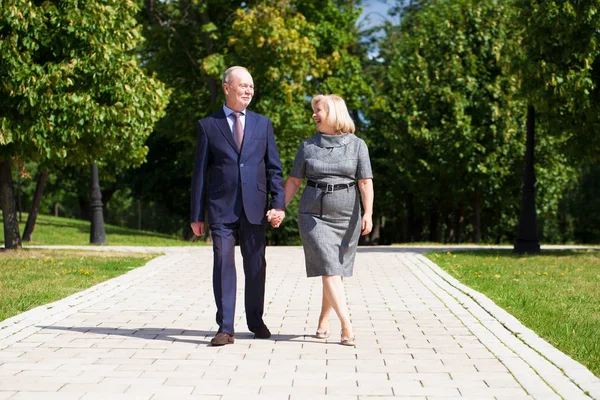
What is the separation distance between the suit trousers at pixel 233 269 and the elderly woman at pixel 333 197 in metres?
0.26

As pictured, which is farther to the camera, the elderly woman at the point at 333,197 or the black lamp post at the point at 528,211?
the black lamp post at the point at 528,211

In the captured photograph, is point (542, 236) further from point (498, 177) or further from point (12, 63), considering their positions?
point (12, 63)

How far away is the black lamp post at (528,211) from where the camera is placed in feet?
63.9

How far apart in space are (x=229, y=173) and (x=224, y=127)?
39 centimetres

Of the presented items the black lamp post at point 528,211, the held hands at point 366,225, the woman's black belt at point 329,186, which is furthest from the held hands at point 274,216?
the black lamp post at point 528,211

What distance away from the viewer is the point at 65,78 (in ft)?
54.5

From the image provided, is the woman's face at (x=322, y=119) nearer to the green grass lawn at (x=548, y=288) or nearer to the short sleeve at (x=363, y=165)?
the short sleeve at (x=363, y=165)

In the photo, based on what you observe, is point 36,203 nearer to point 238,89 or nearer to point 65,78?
point 65,78

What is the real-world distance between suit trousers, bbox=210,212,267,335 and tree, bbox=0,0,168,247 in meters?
9.57

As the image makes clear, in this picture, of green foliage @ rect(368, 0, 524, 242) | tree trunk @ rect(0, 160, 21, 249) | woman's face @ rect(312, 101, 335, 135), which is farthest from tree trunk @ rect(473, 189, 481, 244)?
woman's face @ rect(312, 101, 335, 135)

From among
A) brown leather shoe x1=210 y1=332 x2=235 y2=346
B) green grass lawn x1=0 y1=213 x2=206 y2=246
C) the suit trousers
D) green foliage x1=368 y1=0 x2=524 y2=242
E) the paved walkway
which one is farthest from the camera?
green foliage x1=368 y1=0 x2=524 y2=242

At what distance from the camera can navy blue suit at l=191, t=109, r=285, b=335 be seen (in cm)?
754

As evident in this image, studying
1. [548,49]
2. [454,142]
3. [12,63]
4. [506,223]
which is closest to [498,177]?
[454,142]

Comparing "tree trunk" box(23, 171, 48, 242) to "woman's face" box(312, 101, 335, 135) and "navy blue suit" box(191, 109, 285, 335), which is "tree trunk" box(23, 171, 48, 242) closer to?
"navy blue suit" box(191, 109, 285, 335)
